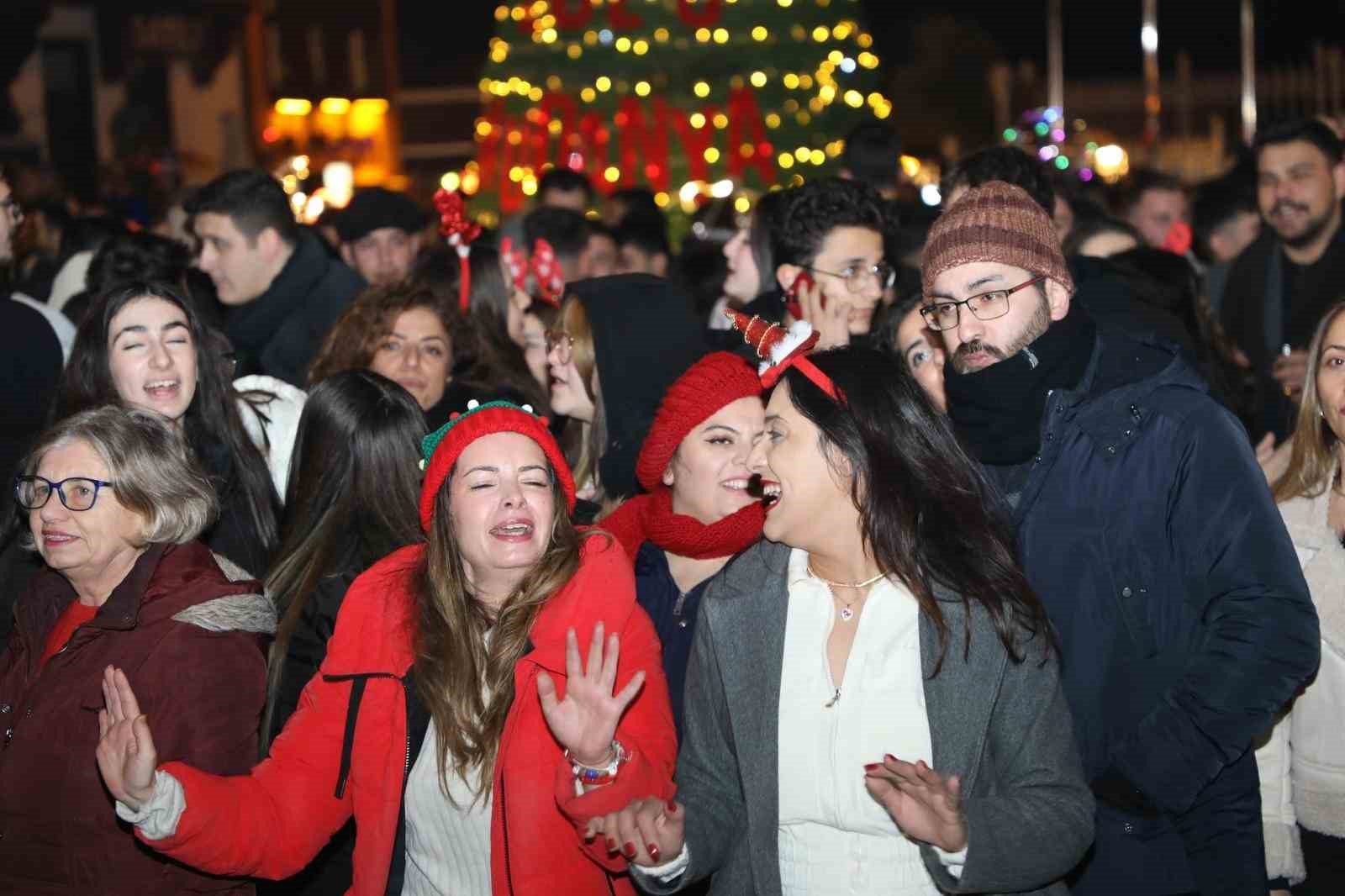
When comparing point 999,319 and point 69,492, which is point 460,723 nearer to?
point 69,492

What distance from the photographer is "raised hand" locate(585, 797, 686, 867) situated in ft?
9.39

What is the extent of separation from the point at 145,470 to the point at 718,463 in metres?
1.43

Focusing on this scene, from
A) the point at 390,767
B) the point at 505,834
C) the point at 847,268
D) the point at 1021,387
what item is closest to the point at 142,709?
the point at 390,767

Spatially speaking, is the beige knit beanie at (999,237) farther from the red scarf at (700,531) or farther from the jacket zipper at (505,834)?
the jacket zipper at (505,834)

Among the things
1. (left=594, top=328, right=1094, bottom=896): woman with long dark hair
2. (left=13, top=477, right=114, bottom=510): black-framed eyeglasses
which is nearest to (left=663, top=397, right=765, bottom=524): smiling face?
(left=594, top=328, right=1094, bottom=896): woman with long dark hair

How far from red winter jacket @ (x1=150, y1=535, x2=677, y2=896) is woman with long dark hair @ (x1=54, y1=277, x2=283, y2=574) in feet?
3.97

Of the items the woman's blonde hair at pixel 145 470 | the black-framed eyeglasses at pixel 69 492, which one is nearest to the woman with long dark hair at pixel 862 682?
the woman's blonde hair at pixel 145 470

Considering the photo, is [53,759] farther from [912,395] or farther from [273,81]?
[273,81]

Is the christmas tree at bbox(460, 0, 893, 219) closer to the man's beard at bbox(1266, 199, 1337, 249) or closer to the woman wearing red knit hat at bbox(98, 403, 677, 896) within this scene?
the man's beard at bbox(1266, 199, 1337, 249)

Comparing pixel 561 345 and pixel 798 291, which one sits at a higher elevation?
pixel 798 291

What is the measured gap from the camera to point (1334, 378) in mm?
3721

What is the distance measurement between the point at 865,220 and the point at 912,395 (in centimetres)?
200

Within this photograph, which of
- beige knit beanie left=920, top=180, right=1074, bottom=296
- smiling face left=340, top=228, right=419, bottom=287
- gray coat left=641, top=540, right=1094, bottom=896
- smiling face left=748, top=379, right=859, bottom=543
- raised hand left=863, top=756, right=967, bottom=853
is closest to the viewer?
raised hand left=863, top=756, right=967, bottom=853

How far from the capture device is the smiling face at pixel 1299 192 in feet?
21.0
